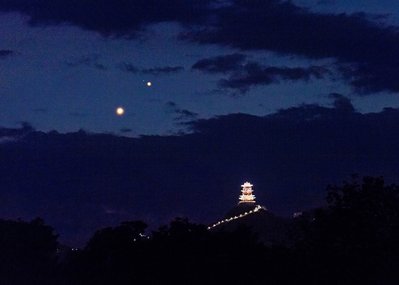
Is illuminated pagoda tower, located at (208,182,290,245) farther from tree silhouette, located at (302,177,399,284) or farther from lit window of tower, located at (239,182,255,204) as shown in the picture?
tree silhouette, located at (302,177,399,284)

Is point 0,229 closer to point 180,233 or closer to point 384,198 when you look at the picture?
point 180,233

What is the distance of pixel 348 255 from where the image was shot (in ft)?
144

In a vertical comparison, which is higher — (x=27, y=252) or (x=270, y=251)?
(x=27, y=252)

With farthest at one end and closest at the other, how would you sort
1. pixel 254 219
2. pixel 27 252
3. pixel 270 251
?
pixel 254 219, pixel 27 252, pixel 270 251

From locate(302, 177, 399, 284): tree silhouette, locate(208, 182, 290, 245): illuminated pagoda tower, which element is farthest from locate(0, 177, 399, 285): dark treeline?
locate(208, 182, 290, 245): illuminated pagoda tower

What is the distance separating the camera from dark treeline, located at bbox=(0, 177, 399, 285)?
43062 millimetres

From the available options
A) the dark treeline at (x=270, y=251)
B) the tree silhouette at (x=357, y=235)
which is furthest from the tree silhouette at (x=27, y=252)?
the tree silhouette at (x=357, y=235)

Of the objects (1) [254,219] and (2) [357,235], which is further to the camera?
(1) [254,219]

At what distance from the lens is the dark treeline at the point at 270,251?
4306 cm

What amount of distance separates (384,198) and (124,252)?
44.1 ft

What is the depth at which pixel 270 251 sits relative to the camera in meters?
45.5

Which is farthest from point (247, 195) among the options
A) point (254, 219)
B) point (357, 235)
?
point (357, 235)

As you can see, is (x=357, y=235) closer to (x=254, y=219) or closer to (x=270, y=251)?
(x=270, y=251)

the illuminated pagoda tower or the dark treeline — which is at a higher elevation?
the illuminated pagoda tower
